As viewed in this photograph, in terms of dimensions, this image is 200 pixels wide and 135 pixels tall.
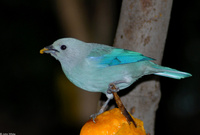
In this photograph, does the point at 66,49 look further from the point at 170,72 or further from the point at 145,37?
the point at 170,72

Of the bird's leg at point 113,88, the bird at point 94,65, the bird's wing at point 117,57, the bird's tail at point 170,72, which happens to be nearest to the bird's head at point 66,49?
the bird at point 94,65

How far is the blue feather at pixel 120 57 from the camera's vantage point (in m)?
2.42

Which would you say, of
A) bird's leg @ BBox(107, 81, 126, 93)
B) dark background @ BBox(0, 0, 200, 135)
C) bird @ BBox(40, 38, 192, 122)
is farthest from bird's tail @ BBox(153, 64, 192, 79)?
dark background @ BBox(0, 0, 200, 135)

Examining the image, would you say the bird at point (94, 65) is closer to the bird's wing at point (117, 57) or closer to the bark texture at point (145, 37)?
the bird's wing at point (117, 57)

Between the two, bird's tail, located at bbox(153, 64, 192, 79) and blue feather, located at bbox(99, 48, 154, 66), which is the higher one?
blue feather, located at bbox(99, 48, 154, 66)

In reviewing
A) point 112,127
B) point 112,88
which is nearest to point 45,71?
point 112,88

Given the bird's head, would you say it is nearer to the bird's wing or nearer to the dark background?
the bird's wing

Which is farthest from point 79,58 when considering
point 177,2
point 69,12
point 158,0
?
point 177,2

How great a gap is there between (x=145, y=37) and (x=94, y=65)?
2.32 ft

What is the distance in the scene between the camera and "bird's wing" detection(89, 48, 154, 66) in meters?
2.40

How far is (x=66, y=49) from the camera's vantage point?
90.0 inches

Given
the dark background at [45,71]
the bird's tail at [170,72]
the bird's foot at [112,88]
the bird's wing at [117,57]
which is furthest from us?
the dark background at [45,71]

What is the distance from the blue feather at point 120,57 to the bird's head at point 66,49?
25 cm

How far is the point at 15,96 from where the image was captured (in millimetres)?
6230
